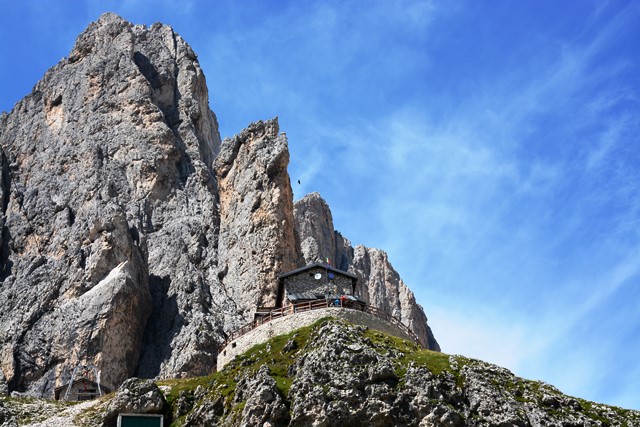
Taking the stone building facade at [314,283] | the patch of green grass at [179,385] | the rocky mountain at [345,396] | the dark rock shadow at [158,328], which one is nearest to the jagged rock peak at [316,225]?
the dark rock shadow at [158,328]

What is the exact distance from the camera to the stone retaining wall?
241 feet

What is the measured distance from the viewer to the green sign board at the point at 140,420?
63.0 m

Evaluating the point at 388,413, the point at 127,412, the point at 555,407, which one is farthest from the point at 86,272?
the point at 555,407

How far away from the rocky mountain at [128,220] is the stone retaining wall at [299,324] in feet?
65.9

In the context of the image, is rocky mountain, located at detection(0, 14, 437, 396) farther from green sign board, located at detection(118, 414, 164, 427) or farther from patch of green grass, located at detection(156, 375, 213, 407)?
green sign board, located at detection(118, 414, 164, 427)

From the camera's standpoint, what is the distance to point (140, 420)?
63.3 metres

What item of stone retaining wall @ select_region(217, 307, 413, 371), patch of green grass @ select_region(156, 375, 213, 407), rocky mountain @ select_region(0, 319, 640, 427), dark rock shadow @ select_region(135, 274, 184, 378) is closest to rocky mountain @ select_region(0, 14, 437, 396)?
dark rock shadow @ select_region(135, 274, 184, 378)

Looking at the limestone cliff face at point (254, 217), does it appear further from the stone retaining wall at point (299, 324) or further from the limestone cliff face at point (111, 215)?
the stone retaining wall at point (299, 324)

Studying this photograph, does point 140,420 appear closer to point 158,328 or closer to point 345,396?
point 345,396

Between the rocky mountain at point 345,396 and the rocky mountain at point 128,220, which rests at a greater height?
the rocky mountain at point 128,220

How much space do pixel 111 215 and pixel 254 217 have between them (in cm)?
1859

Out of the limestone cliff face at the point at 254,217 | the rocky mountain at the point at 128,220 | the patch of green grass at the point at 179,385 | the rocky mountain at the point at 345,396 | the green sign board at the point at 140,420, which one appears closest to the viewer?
the rocky mountain at the point at 345,396

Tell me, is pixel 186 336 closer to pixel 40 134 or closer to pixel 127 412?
pixel 127 412

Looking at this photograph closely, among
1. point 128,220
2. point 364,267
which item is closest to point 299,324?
point 128,220
